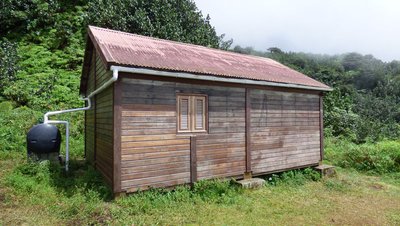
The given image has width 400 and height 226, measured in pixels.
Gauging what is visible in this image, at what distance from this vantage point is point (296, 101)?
10578 millimetres

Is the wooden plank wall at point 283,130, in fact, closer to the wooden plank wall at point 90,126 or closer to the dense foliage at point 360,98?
the wooden plank wall at point 90,126

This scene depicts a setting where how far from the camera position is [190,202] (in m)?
7.21

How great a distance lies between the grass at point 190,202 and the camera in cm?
614

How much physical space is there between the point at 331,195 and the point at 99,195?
6578 mm

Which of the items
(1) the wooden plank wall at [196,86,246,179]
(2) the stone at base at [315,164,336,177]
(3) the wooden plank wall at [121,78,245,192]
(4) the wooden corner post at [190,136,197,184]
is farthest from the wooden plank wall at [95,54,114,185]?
(2) the stone at base at [315,164,336,177]

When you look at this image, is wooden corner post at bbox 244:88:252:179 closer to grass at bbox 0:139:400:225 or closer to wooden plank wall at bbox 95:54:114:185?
grass at bbox 0:139:400:225

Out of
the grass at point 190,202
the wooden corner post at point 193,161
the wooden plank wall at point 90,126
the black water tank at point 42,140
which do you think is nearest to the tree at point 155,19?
the wooden plank wall at point 90,126

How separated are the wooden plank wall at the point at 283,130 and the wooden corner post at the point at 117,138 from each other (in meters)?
4.28

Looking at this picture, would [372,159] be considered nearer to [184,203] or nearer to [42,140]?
[184,203]

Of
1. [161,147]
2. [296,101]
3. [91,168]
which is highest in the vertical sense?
[296,101]

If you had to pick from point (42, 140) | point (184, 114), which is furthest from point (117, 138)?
point (42, 140)

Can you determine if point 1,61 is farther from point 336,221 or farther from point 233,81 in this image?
point 336,221

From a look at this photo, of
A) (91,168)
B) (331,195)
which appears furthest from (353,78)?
(91,168)

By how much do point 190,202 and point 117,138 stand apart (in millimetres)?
2375
